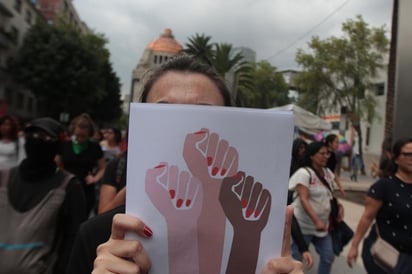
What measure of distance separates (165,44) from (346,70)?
54942 millimetres

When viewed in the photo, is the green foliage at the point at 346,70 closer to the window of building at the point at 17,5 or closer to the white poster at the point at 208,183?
the white poster at the point at 208,183

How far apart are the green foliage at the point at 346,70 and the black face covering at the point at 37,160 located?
69.9 ft

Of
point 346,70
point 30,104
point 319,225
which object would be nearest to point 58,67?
point 30,104

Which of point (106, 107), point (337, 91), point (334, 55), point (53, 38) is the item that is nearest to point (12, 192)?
point (334, 55)

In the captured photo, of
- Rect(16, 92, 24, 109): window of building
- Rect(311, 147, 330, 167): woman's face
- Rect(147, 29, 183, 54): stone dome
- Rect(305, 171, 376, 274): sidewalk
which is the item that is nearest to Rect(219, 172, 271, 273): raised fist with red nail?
Rect(305, 171, 376, 274): sidewalk

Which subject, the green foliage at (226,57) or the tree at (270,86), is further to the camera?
the tree at (270,86)

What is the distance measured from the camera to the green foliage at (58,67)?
98.6ft

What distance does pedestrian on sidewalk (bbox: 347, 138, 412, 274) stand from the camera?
9.07ft

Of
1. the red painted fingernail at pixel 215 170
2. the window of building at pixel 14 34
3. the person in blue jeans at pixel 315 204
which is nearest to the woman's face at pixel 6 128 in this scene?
the person in blue jeans at pixel 315 204

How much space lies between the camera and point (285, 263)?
0.85 m

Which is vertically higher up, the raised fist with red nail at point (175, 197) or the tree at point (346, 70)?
the tree at point (346, 70)

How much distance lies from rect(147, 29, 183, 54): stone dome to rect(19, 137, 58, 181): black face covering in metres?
69.0

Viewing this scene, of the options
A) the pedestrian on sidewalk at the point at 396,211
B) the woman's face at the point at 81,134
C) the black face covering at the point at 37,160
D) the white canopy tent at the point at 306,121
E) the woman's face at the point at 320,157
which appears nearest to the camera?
the black face covering at the point at 37,160

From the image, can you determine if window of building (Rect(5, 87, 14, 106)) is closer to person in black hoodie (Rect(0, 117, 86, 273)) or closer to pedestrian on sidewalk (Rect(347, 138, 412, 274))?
person in black hoodie (Rect(0, 117, 86, 273))
